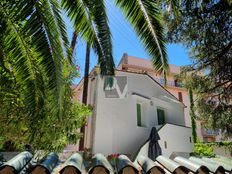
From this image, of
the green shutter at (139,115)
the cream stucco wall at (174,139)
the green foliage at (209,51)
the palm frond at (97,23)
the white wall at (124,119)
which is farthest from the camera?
the green shutter at (139,115)

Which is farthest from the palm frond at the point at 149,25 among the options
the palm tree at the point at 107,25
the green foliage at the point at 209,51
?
the green foliage at the point at 209,51

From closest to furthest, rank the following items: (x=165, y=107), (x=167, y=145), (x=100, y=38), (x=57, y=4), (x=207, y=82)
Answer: (x=57, y=4), (x=100, y=38), (x=207, y=82), (x=167, y=145), (x=165, y=107)

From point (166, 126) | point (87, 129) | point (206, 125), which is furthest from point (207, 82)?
point (87, 129)

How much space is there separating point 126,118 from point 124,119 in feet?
0.71

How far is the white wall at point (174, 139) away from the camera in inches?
765

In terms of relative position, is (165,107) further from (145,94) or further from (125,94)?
(125,94)

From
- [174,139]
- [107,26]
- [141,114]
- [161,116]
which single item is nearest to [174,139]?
[174,139]

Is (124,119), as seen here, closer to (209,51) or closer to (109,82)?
(109,82)

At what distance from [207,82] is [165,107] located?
10.5 meters

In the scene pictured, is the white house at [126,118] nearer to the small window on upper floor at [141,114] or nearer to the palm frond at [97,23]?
the small window on upper floor at [141,114]

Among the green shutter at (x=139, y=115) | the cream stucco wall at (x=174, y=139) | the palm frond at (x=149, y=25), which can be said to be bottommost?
the cream stucco wall at (x=174, y=139)

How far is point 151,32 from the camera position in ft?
15.9

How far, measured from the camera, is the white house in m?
18.8

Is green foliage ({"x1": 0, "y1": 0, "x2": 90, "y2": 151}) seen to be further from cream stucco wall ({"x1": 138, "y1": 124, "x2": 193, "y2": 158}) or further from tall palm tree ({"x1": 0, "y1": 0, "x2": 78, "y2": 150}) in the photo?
cream stucco wall ({"x1": 138, "y1": 124, "x2": 193, "y2": 158})
